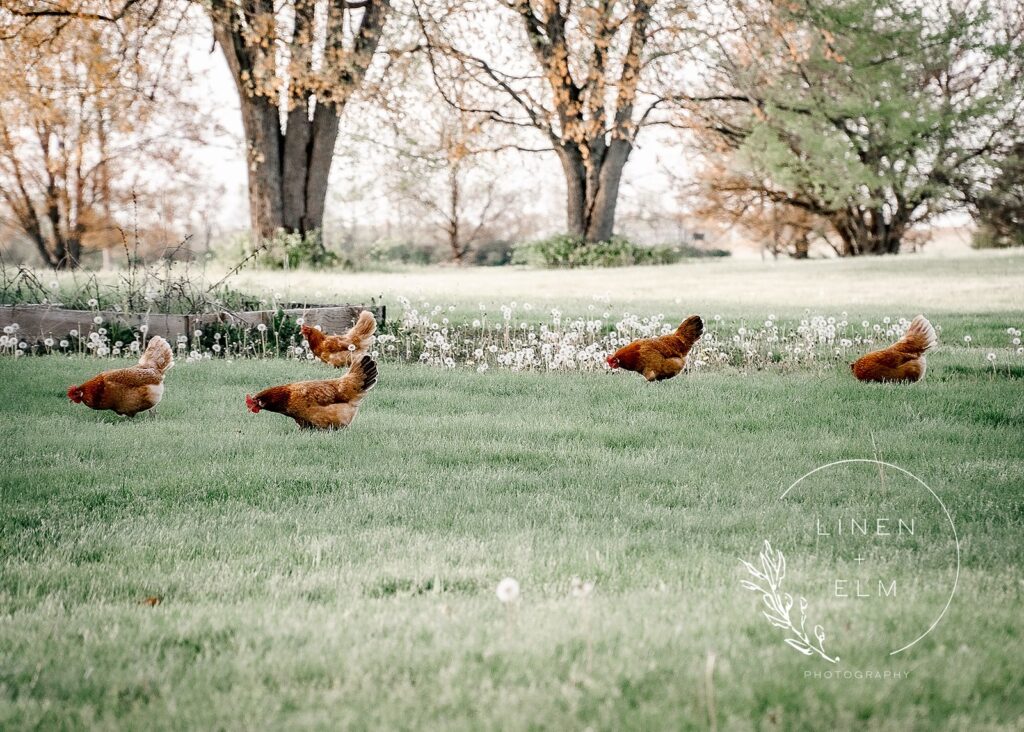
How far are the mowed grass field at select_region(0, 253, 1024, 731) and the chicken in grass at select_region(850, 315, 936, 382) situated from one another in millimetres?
230

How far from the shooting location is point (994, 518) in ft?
13.0

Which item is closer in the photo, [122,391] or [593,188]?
[122,391]

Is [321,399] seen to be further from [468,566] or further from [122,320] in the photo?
[122,320]

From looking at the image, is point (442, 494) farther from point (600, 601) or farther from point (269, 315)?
point (269, 315)

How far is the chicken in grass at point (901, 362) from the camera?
22.6 feet

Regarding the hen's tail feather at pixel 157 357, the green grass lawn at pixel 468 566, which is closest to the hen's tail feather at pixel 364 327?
Answer: the green grass lawn at pixel 468 566

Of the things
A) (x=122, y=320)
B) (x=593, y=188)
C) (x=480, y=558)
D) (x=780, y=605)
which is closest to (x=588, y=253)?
(x=593, y=188)

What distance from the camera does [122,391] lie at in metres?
5.88

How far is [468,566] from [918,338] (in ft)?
16.1

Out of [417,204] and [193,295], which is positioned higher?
[417,204]

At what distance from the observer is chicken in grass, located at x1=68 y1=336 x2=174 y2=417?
5871mm

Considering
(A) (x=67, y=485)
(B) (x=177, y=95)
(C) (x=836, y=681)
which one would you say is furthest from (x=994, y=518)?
(B) (x=177, y=95)

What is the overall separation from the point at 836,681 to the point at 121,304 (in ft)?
30.5

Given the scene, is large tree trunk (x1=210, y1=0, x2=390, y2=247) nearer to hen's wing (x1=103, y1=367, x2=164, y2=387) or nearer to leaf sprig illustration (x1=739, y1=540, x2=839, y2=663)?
hen's wing (x1=103, y1=367, x2=164, y2=387)
